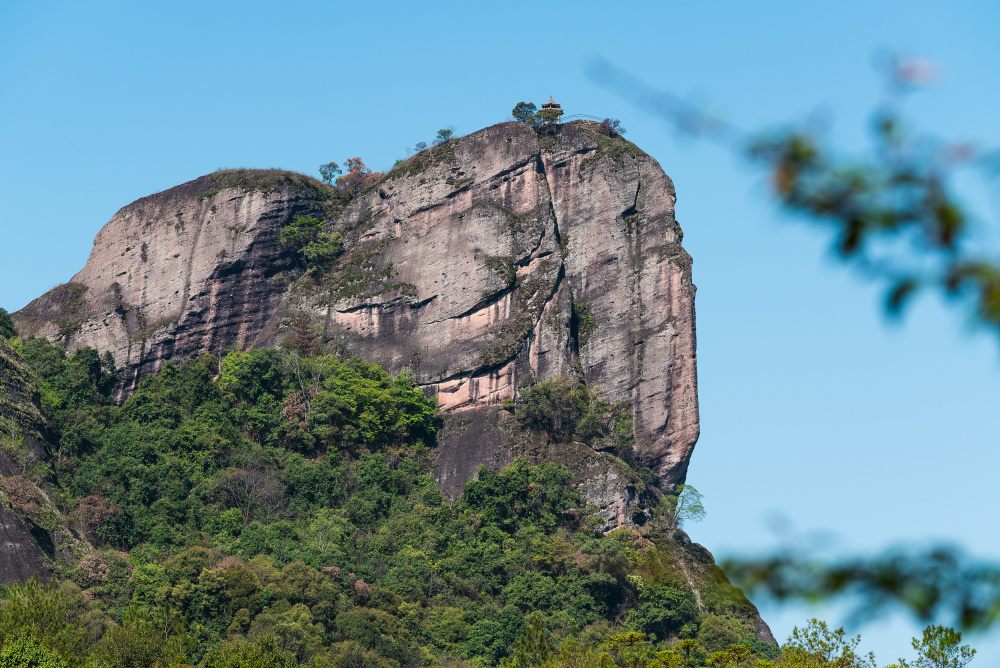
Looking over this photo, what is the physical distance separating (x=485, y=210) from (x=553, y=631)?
70.2ft

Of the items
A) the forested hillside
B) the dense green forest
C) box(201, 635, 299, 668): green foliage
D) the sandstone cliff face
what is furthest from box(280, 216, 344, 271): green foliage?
box(201, 635, 299, 668): green foliage

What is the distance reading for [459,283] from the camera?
58.2m

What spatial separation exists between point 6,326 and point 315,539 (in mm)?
21734

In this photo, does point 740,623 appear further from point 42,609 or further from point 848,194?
point 848,194

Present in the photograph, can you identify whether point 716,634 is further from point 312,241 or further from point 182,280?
point 182,280

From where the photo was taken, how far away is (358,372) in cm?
5631

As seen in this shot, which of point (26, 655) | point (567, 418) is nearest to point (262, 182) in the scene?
point (567, 418)

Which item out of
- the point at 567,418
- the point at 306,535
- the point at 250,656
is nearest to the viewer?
the point at 250,656

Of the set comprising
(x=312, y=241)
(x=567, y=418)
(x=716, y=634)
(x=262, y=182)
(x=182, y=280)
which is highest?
(x=262, y=182)

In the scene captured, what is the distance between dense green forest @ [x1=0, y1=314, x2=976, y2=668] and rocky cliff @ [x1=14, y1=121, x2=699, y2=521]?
64.7 inches

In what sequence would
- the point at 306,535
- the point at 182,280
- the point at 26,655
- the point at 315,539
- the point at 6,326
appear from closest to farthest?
the point at 26,655 → the point at 315,539 → the point at 306,535 → the point at 6,326 → the point at 182,280

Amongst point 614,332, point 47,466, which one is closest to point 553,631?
point 614,332

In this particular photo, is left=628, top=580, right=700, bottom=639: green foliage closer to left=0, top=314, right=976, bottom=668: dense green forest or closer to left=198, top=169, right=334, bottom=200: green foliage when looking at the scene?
left=0, top=314, right=976, bottom=668: dense green forest

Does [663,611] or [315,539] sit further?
[315,539]
